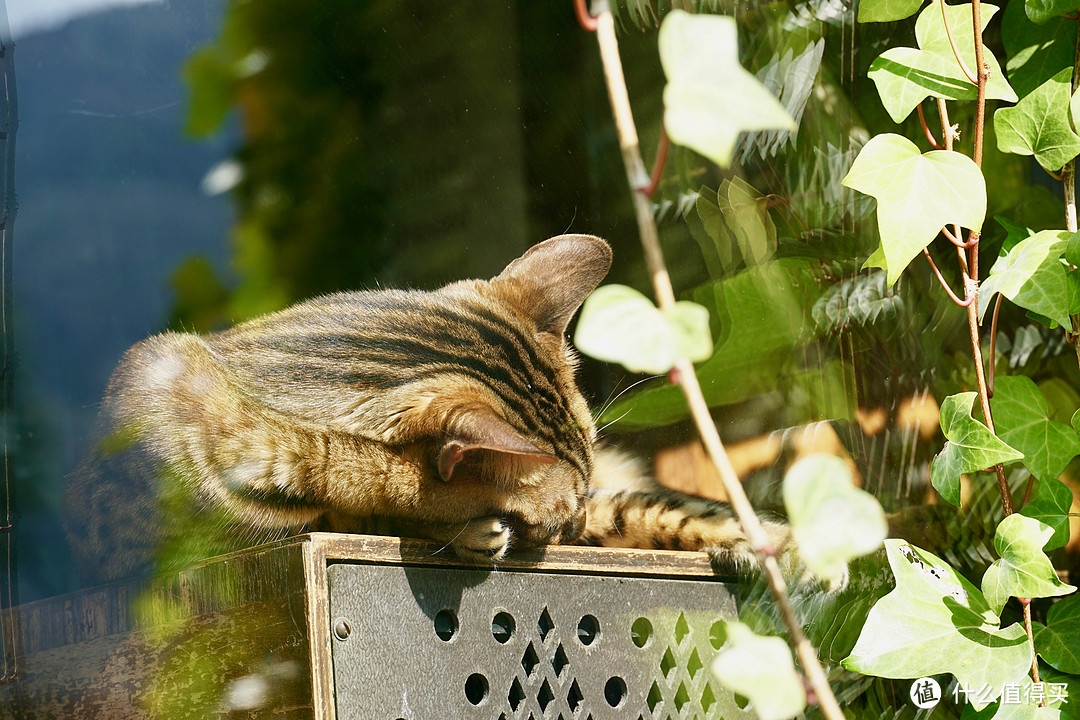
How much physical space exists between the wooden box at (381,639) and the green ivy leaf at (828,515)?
0.34 m

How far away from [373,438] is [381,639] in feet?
0.73

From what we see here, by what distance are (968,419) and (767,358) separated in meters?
0.32

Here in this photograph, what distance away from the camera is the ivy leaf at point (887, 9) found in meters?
0.63

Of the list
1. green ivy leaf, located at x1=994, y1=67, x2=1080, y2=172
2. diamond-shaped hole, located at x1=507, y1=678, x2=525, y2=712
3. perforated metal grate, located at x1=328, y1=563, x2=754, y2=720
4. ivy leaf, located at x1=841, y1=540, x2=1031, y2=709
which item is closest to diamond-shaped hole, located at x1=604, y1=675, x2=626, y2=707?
perforated metal grate, located at x1=328, y1=563, x2=754, y2=720

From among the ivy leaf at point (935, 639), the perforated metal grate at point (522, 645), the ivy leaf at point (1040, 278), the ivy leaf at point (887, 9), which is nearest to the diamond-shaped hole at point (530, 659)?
the perforated metal grate at point (522, 645)

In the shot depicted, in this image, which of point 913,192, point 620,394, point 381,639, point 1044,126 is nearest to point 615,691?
point 381,639

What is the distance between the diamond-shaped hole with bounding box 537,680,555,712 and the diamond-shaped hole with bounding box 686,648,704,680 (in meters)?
0.17

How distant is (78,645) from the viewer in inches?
26.7

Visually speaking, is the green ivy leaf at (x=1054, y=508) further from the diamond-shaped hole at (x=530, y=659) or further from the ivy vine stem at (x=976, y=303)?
the diamond-shaped hole at (x=530, y=659)

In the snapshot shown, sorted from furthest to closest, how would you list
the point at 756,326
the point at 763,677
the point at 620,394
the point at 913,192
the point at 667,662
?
the point at 620,394, the point at 756,326, the point at 667,662, the point at 913,192, the point at 763,677

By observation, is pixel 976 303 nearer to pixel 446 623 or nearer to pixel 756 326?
pixel 756 326

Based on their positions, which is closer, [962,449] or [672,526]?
[962,449]

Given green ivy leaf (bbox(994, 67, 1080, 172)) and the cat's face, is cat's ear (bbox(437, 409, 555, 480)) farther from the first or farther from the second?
green ivy leaf (bbox(994, 67, 1080, 172))

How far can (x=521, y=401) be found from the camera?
31.6 inches
